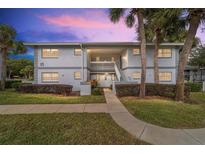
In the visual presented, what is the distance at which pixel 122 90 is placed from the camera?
1316 centimetres

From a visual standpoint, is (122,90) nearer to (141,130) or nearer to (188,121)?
(188,121)

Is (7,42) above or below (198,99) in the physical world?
above

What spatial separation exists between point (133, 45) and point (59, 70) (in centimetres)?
940

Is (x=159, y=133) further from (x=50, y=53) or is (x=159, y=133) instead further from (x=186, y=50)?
(x=50, y=53)

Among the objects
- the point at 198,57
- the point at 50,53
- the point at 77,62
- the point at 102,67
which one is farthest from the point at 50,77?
the point at 198,57

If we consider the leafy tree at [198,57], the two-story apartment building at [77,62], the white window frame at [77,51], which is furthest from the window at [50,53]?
the leafy tree at [198,57]

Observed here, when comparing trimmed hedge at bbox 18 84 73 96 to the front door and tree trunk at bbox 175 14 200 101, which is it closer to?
the front door

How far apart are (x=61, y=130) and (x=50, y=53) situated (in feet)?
50.5

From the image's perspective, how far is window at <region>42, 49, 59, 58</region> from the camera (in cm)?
1906

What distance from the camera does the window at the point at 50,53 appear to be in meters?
19.1

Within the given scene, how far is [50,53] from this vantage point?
19172 mm

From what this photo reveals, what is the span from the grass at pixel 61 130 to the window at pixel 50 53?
1306 centimetres

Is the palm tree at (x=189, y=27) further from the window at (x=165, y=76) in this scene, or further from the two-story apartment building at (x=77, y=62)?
the window at (x=165, y=76)
